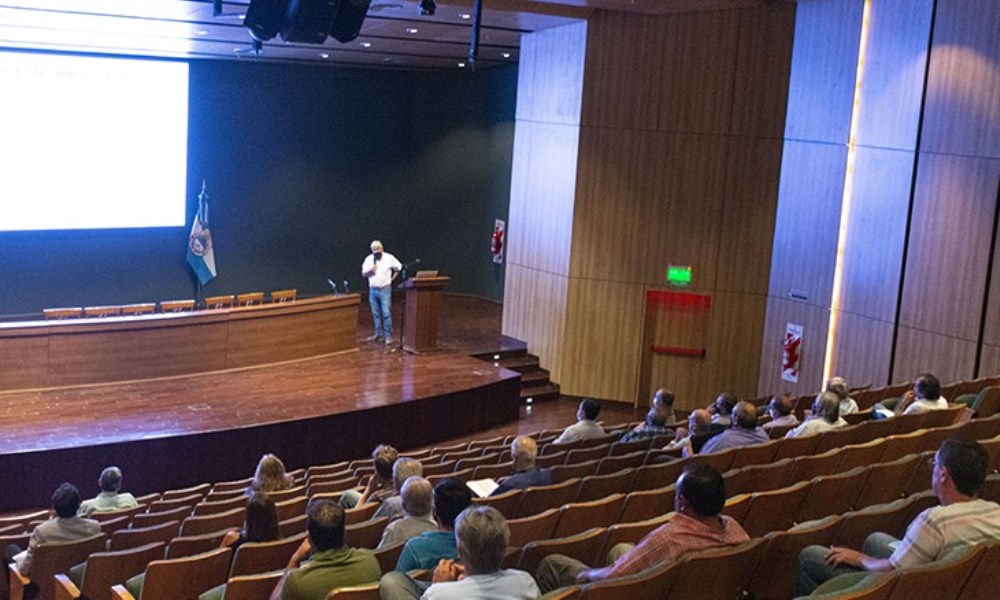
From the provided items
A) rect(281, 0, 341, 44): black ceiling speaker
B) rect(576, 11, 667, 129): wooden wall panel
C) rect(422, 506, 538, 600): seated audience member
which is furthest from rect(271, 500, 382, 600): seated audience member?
rect(576, 11, 667, 129): wooden wall panel

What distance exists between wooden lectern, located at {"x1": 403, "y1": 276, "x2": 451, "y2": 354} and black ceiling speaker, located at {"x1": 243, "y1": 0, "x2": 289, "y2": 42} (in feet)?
16.0

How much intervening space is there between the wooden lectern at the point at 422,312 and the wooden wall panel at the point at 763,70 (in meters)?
3.73

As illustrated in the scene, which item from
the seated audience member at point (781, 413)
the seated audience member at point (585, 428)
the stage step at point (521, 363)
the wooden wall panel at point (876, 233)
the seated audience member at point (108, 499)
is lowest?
the stage step at point (521, 363)

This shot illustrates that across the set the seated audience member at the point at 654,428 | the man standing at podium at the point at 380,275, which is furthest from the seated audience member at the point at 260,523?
the man standing at podium at the point at 380,275

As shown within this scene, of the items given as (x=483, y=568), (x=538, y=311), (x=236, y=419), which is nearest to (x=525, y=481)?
(x=483, y=568)

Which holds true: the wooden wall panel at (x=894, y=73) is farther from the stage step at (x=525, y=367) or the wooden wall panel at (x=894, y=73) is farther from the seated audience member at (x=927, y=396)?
the stage step at (x=525, y=367)

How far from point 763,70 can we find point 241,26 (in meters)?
5.49

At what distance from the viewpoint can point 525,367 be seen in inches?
498

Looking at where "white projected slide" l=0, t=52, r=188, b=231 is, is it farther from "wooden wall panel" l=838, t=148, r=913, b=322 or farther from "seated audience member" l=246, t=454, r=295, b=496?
"seated audience member" l=246, t=454, r=295, b=496

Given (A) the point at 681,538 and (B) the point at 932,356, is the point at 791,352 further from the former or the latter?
(A) the point at 681,538

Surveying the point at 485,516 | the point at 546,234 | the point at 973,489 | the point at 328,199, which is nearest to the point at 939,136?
the point at 546,234

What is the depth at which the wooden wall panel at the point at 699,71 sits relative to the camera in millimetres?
11781

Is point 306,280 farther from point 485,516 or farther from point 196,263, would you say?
point 485,516

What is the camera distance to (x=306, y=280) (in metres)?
16.8
